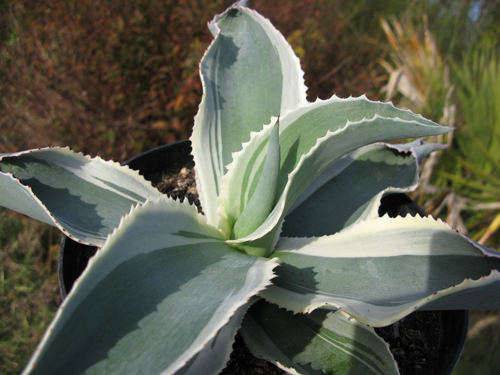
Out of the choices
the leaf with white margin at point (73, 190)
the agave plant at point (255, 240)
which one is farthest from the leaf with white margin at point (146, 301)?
the leaf with white margin at point (73, 190)

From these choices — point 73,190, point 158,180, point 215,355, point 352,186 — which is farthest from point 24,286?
point 352,186

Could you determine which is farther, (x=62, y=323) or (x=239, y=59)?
(x=239, y=59)

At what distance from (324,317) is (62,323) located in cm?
54

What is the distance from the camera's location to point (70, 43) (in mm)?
1781

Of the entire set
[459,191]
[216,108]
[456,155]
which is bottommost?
[459,191]

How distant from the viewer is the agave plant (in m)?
0.49

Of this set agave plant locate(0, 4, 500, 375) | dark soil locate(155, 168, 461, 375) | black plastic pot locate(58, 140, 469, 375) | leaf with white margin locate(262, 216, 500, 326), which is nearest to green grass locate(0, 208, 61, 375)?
black plastic pot locate(58, 140, 469, 375)

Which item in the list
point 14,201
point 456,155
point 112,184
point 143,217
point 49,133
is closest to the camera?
point 143,217

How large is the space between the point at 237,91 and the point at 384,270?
56 cm

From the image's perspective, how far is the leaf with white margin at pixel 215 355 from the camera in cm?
69

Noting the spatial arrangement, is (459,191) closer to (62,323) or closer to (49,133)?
(62,323)

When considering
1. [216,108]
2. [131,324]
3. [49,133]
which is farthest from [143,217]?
[49,133]

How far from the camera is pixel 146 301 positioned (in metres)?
0.52

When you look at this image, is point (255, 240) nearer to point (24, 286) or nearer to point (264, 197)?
point (264, 197)
